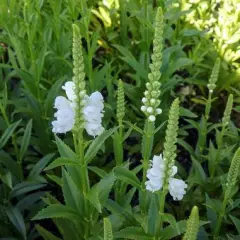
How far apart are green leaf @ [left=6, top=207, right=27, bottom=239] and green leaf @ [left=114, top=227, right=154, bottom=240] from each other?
2.63ft

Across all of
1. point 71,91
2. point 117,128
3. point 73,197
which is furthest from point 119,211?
point 71,91

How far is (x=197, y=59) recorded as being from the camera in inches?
151

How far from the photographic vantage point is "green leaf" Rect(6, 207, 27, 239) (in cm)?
271

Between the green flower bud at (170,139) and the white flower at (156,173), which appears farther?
the white flower at (156,173)

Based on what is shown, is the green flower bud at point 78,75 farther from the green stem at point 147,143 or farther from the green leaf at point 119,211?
the green leaf at point 119,211

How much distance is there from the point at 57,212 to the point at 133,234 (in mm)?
386

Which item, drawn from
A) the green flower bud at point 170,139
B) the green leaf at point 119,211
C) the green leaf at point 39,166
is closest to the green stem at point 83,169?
the green leaf at point 119,211

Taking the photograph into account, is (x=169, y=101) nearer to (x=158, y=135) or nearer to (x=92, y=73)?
(x=158, y=135)

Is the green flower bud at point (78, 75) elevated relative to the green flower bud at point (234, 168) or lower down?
elevated

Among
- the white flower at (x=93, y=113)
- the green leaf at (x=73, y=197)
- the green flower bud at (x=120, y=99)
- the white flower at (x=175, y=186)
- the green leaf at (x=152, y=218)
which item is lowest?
the green leaf at (x=152, y=218)

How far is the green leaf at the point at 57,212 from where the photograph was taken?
2164 millimetres

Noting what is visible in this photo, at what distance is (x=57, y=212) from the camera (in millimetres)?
2213

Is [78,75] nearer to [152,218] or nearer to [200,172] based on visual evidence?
[152,218]

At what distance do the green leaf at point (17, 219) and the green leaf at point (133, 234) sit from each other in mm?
800
